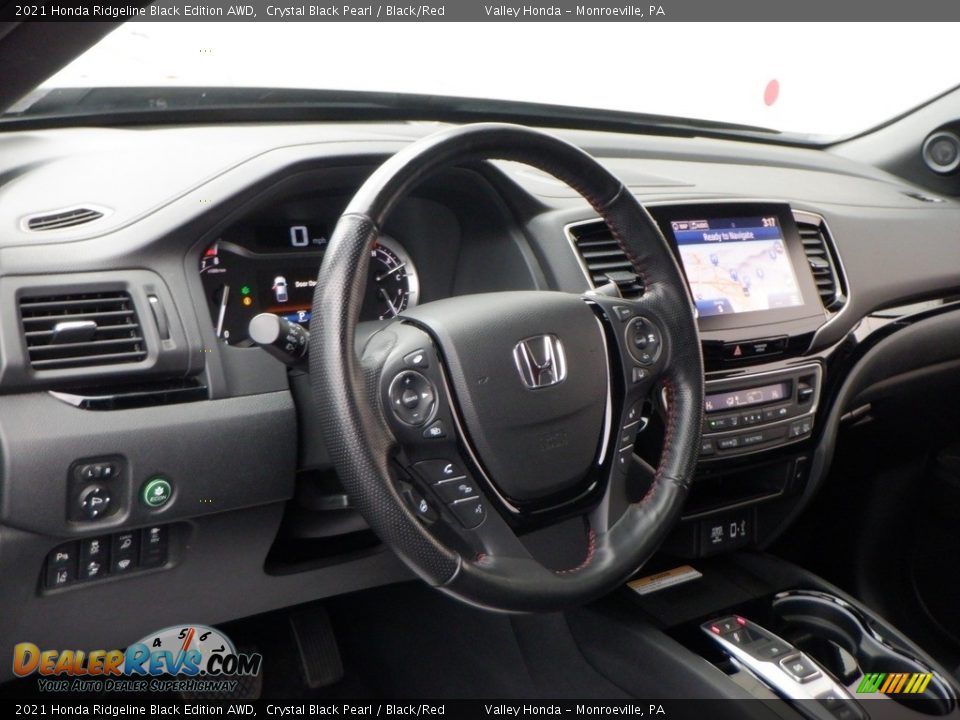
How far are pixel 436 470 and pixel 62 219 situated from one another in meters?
0.62

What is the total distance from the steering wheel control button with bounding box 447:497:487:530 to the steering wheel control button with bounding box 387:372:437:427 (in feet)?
0.37

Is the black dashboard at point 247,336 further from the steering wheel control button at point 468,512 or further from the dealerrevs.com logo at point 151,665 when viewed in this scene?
the steering wheel control button at point 468,512

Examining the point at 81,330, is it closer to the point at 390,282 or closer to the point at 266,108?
the point at 390,282

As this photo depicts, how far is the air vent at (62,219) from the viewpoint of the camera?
1265 mm

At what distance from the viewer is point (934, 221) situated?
236 centimetres

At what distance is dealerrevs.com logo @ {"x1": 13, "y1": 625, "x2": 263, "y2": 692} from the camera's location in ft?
4.43

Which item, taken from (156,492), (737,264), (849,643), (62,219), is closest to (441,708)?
(849,643)

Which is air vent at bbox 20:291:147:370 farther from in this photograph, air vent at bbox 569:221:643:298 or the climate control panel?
the climate control panel

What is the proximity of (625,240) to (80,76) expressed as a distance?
929mm

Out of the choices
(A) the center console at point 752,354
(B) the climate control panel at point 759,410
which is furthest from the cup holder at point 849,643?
(B) the climate control panel at point 759,410

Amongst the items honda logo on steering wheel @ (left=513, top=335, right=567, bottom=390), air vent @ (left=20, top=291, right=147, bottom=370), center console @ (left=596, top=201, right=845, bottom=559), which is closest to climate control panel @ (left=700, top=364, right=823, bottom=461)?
center console @ (left=596, top=201, right=845, bottom=559)

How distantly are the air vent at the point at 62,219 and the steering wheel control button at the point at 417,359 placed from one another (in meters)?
0.49

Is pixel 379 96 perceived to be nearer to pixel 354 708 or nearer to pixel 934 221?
pixel 354 708

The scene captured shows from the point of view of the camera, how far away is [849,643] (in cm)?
175
